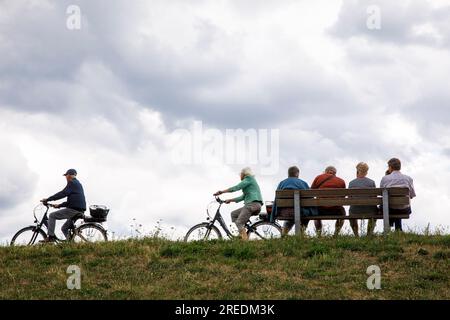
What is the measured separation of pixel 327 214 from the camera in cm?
1775

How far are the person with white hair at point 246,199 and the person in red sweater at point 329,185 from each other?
1.34 m

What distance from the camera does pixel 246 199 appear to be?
18359 millimetres

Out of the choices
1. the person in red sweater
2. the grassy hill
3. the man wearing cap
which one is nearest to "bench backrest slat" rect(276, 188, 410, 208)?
the person in red sweater

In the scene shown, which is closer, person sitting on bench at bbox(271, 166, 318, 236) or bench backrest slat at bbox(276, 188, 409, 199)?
bench backrest slat at bbox(276, 188, 409, 199)

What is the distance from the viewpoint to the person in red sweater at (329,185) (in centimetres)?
1770

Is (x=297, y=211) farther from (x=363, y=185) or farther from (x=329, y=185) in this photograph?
(x=363, y=185)

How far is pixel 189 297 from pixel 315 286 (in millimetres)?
2168

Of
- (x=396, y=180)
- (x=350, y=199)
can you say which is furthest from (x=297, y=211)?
(x=396, y=180)

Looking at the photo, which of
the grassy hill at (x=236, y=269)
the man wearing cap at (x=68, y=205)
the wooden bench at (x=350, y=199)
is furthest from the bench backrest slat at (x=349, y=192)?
the man wearing cap at (x=68, y=205)

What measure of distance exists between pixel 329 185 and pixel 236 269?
4438 mm

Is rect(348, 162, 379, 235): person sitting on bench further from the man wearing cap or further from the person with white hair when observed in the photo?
the man wearing cap

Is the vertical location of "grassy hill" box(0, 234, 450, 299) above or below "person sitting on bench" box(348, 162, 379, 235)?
below

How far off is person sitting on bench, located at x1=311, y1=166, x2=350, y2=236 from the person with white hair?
1336 millimetres

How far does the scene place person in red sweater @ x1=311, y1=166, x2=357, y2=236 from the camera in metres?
17.7
